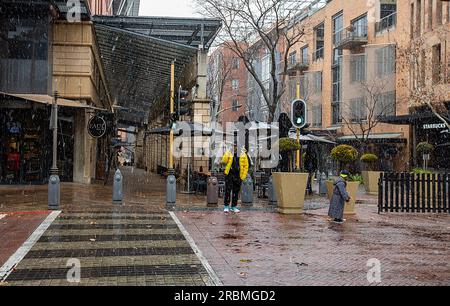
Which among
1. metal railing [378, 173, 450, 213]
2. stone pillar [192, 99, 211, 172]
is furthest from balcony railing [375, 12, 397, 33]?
metal railing [378, 173, 450, 213]

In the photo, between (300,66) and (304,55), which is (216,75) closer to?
(300,66)

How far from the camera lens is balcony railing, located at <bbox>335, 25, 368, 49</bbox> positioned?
47.1m

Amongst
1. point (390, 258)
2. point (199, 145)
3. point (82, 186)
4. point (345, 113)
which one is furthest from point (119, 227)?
point (345, 113)

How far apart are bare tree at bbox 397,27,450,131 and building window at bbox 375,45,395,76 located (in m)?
7.57

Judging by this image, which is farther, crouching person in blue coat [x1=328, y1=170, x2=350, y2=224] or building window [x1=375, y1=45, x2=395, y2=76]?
building window [x1=375, y1=45, x2=395, y2=76]

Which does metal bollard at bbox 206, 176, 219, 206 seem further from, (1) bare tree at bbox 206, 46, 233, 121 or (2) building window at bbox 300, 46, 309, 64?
(2) building window at bbox 300, 46, 309, 64

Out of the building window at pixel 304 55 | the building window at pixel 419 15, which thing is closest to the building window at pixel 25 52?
the building window at pixel 419 15

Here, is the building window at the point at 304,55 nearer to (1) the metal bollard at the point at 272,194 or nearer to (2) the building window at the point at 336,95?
(2) the building window at the point at 336,95

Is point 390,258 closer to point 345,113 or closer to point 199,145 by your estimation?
point 199,145

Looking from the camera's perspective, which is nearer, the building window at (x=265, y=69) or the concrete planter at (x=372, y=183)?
the concrete planter at (x=372, y=183)

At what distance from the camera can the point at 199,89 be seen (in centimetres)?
2769

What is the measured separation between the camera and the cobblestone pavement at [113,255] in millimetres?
7246

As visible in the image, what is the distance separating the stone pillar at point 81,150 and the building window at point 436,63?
18106 millimetres
